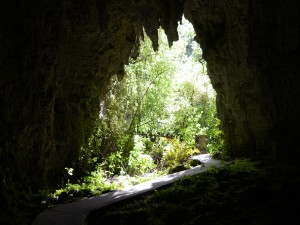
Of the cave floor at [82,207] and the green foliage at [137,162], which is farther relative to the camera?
the green foliage at [137,162]

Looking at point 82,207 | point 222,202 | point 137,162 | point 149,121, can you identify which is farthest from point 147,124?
point 222,202

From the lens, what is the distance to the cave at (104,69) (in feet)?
24.3

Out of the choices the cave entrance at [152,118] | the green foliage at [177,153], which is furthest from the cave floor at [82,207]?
the green foliage at [177,153]

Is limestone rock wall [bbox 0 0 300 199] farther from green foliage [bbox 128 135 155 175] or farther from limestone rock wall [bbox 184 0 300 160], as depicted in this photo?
green foliage [bbox 128 135 155 175]

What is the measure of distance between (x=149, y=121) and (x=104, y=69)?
4.06 meters

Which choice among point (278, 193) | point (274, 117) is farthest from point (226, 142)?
point (278, 193)

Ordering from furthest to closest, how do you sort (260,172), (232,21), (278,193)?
(232,21) → (260,172) → (278,193)

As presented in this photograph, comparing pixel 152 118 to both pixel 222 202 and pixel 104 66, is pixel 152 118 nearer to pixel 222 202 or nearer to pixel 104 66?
pixel 104 66

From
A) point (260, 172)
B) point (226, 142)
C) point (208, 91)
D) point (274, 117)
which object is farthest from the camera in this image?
point (208, 91)

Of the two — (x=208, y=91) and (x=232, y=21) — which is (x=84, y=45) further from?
(x=208, y=91)

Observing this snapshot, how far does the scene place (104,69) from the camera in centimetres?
1134

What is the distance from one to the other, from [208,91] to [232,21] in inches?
336

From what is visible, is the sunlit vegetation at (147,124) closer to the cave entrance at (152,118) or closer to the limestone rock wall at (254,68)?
the cave entrance at (152,118)

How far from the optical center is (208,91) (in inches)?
683
